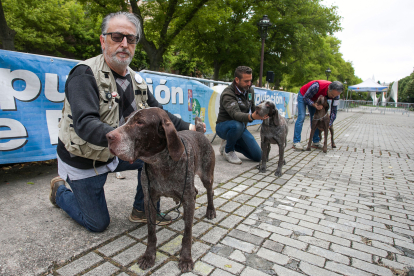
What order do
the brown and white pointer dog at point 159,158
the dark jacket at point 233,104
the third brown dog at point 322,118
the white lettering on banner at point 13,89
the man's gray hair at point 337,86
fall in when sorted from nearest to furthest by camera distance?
the brown and white pointer dog at point 159,158, the white lettering on banner at point 13,89, the dark jacket at point 233,104, the man's gray hair at point 337,86, the third brown dog at point 322,118

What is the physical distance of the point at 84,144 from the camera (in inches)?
97.8

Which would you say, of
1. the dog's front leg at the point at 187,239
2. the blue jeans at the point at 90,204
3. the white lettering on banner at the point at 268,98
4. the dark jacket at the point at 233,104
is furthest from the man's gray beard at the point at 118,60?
the white lettering on banner at the point at 268,98

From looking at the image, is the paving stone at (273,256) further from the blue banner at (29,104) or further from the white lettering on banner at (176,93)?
the white lettering on banner at (176,93)

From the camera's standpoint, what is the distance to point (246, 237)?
2707 mm

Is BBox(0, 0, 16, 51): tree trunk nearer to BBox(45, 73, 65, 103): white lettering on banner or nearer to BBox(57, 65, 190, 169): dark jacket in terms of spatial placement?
BBox(45, 73, 65, 103): white lettering on banner

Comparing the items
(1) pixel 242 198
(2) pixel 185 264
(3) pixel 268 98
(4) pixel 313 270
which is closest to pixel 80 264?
(2) pixel 185 264

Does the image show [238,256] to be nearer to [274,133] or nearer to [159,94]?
[274,133]

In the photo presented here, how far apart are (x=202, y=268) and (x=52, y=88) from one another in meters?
3.76

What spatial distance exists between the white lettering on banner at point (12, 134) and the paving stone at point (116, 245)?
248 cm

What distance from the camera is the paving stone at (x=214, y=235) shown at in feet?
8.66

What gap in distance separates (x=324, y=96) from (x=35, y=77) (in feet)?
22.4

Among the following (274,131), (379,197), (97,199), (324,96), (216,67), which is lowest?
(379,197)

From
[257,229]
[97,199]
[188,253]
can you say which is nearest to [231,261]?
[188,253]

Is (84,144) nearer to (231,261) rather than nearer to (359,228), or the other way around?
(231,261)
